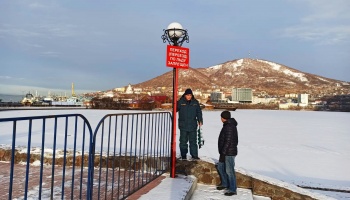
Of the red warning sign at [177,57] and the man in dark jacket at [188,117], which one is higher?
the red warning sign at [177,57]

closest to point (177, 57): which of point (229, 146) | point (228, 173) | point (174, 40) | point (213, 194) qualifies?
point (174, 40)

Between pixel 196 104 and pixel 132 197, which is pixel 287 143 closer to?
pixel 196 104

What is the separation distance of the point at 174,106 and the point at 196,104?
28.5 inches

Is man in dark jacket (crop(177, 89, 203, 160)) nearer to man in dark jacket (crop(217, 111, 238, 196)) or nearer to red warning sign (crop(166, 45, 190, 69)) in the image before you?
red warning sign (crop(166, 45, 190, 69))

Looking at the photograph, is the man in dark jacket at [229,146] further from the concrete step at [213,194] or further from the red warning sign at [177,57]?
the red warning sign at [177,57]

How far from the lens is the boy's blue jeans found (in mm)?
5379

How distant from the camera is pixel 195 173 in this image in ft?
20.5

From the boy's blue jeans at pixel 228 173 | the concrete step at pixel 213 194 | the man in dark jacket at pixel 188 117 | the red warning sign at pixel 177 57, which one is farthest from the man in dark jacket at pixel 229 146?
the red warning sign at pixel 177 57

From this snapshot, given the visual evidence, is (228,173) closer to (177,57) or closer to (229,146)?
(229,146)

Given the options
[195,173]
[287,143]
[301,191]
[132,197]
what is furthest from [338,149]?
[132,197]

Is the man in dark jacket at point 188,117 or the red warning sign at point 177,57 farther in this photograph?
the man in dark jacket at point 188,117

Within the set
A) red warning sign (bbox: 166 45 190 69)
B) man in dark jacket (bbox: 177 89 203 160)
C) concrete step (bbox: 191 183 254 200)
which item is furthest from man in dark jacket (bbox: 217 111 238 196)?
red warning sign (bbox: 166 45 190 69)

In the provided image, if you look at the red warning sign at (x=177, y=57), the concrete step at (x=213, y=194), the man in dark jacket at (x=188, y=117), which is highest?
the red warning sign at (x=177, y=57)

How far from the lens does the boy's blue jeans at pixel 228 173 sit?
538 cm
